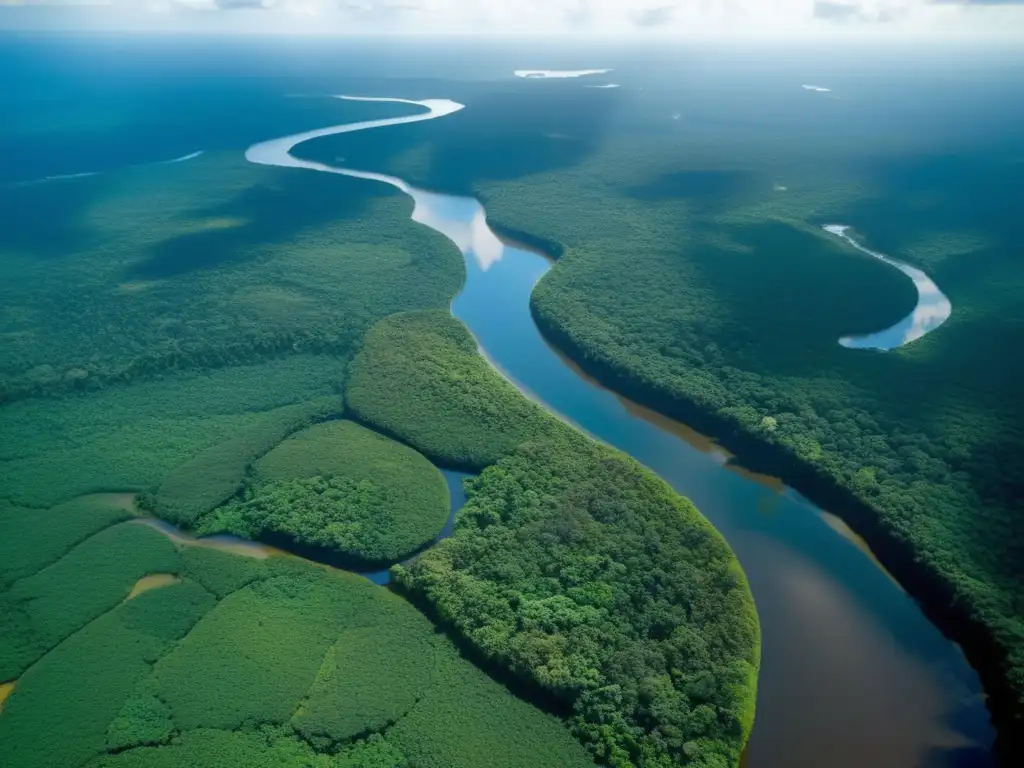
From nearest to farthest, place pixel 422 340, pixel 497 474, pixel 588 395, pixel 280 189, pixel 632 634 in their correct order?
1. pixel 632 634
2. pixel 497 474
3. pixel 588 395
4. pixel 422 340
5. pixel 280 189

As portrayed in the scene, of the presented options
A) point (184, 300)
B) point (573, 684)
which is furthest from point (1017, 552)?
point (184, 300)

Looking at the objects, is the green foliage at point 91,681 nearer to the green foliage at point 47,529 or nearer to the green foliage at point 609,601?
the green foliage at point 47,529

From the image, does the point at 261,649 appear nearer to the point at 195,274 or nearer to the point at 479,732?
the point at 479,732

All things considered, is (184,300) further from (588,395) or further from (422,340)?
(588,395)

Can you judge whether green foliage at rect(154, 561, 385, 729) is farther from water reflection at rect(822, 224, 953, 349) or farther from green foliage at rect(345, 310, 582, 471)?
water reflection at rect(822, 224, 953, 349)

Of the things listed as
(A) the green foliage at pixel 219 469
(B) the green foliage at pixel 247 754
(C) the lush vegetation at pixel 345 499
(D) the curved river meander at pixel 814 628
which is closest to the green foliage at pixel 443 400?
(C) the lush vegetation at pixel 345 499

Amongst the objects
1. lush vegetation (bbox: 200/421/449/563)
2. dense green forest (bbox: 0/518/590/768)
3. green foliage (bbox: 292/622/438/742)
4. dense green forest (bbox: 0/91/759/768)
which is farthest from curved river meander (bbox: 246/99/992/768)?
green foliage (bbox: 292/622/438/742)
